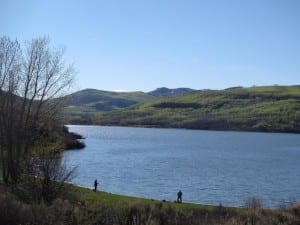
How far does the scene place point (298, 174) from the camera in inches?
2820

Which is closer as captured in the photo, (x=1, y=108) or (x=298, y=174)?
(x=1, y=108)

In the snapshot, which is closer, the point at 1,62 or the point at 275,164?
the point at 1,62

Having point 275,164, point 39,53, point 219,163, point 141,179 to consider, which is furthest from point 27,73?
point 275,164

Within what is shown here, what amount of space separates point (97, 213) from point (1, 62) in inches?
962

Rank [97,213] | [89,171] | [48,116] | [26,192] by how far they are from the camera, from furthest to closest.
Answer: [89,171]
[48,116]
[26,192]
[97,213]

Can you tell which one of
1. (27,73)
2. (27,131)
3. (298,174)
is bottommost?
(298,174)

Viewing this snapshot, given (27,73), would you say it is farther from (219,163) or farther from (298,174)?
(219,163)

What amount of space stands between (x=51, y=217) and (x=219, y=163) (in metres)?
71.9

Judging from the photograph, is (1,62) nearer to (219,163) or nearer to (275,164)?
(219,163)

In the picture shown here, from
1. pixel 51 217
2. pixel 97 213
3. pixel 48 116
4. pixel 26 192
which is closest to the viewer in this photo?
pixel 51 217

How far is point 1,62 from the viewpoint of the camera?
38.1 meters

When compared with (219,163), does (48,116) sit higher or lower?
higher

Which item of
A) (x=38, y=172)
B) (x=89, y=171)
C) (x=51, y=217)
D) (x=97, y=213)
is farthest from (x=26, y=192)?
(x=89, y=171)

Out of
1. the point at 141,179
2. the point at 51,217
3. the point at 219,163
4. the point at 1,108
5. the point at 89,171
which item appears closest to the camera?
the point at 51,217
